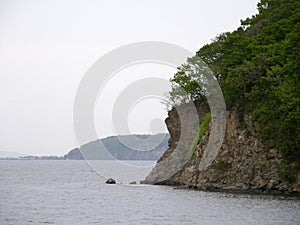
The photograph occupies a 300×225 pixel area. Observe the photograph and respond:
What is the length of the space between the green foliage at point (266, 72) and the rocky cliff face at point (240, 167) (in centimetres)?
147

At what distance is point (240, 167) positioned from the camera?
61.6m

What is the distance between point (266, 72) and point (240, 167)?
10837mm

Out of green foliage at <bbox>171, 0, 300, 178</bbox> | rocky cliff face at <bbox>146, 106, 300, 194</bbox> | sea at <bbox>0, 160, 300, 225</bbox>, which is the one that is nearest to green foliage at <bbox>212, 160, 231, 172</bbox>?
rocky cliff face at <bbox>146, 106, 300, 194</bbox>

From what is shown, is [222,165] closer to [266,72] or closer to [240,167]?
[240,167]

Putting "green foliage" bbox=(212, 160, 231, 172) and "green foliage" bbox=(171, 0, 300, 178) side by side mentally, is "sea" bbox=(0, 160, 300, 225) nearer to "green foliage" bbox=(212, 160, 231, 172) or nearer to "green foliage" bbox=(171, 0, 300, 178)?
"green foliage" bbox=(212, 160, 231, 172)

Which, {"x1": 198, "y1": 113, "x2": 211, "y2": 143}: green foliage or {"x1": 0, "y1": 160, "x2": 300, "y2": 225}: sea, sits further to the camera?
{"x1": 198, "y1": 113, "x2": 211, "y2": 143}: green foliage

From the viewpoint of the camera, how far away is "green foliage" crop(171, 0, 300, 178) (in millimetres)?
56156

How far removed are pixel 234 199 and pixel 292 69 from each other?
48.2 ft

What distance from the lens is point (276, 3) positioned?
76.8 meters

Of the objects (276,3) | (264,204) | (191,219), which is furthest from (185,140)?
(191,219)

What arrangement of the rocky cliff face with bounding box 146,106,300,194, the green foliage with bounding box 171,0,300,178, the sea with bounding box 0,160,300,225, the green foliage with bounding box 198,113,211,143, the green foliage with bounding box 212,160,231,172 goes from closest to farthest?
the sea with bounding box 0,160,300,225, the green foliage with bounding box 171,0,300,178, the rocky cliff face with bounding box 146,106,300,194, the green foliage with bounding box 212,160,231,172, the green foliage with bounding box 198,113,211,143

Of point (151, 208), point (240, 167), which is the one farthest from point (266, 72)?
point (151, 208)

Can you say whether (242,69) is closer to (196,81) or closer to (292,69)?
(292,69)

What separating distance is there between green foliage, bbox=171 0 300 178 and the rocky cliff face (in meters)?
1.47
